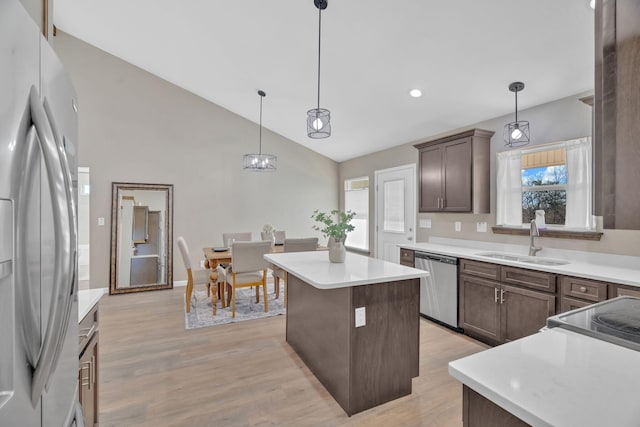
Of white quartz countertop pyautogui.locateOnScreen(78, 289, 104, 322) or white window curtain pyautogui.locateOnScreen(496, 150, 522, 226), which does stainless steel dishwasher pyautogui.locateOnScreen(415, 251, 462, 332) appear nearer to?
white window curtain pyautogui.locateOnScreen(496, 150, 522, 226)

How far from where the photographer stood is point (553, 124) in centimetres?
309

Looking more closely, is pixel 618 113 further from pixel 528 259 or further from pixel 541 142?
pixel 541 142

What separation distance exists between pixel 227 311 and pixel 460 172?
3.45 m

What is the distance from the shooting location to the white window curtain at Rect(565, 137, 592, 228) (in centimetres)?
283

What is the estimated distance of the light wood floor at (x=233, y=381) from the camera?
2.00 metres

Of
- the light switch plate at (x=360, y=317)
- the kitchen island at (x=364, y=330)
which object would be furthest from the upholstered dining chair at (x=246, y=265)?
the light switch plate at (x=360, y=317)

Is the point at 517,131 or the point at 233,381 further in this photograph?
the point at 517,131

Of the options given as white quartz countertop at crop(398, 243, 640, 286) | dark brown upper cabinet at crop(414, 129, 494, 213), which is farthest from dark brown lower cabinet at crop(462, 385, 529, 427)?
dark brown upper cabinet at crop(414, 129, 494, 213)

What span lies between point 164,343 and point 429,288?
9.76ft

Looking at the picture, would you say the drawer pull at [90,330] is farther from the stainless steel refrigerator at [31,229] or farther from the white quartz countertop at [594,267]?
the white quartz countertop at [594,267]

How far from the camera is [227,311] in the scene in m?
4.05

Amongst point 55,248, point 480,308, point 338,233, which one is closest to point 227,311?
point 338,233

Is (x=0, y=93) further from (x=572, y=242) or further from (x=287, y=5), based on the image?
(x=572, y=242)

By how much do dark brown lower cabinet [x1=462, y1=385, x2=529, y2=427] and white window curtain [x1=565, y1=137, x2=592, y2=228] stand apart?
286 cm
